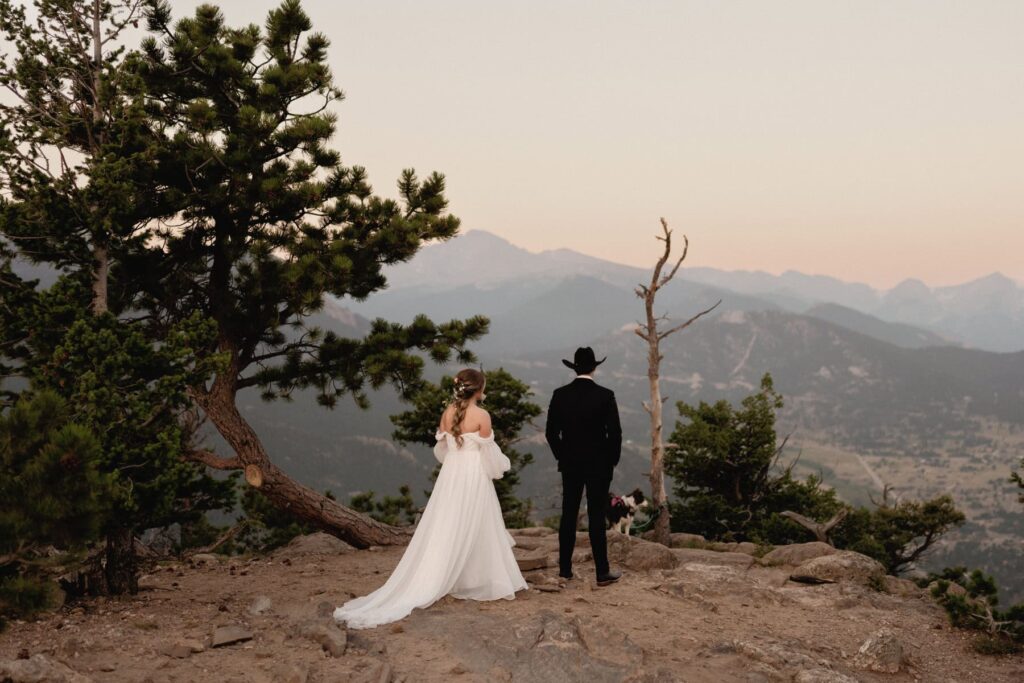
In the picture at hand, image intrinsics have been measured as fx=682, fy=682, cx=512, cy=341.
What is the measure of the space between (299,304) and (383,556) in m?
4.95

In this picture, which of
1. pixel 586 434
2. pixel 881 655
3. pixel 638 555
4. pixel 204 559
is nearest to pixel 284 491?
pixel 204 559

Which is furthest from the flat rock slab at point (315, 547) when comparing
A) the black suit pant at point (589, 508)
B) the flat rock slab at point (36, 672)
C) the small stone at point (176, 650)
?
the flat rock slab at point (36, 672)

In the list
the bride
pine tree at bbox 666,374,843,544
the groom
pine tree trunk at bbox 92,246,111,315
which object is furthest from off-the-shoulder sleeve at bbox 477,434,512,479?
pine tree at bbox 666,374,843,544

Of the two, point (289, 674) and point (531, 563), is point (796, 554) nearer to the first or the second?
point (531, 563)

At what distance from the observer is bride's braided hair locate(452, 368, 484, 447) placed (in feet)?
27.0

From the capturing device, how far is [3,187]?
31.1ft

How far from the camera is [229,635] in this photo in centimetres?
714

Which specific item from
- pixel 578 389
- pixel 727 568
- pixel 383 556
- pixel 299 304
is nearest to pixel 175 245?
pixel 299 304

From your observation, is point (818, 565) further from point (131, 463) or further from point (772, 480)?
point (772, 480)

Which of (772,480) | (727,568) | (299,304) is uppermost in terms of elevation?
(299,304)

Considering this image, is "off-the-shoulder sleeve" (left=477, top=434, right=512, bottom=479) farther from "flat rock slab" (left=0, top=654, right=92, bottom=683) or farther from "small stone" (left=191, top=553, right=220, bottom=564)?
"small stone" (left=191, top=553, right=220, bottom=564)

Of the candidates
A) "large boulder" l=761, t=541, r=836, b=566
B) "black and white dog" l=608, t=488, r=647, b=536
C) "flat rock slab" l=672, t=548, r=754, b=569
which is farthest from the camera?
"black and white dog" l=608, t=488, r=647, b=536

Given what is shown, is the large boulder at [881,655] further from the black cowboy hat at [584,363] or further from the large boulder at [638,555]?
the black cowboy hat at [584,363]

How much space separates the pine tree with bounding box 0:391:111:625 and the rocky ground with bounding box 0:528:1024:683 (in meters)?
0.88
